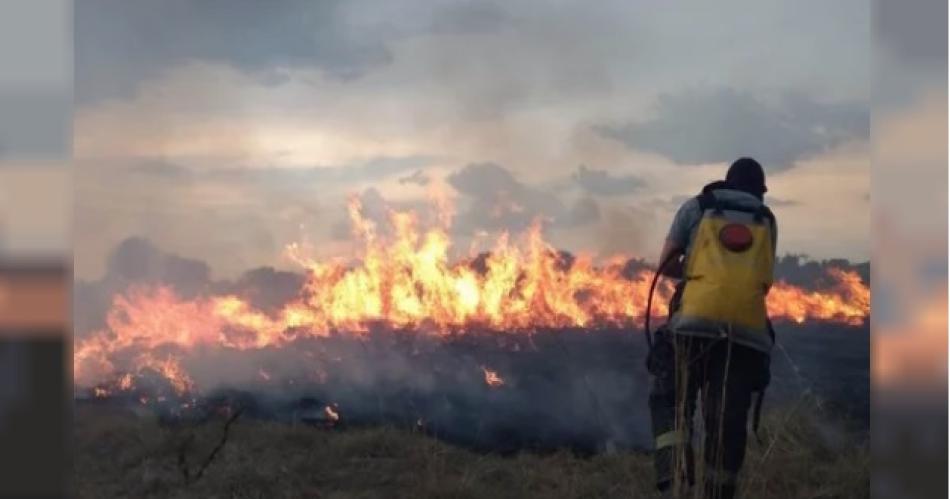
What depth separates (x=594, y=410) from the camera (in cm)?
611

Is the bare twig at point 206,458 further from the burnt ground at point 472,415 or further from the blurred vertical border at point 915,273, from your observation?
the blurred vertical border at point 915,273

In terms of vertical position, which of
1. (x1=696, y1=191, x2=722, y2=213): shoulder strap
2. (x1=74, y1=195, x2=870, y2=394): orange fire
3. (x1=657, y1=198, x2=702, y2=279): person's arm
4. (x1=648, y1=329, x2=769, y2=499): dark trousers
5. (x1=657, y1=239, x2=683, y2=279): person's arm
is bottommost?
(x1=648, y1=329, x2=769, y2=499): dark trousers

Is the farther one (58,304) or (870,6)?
(870,6)

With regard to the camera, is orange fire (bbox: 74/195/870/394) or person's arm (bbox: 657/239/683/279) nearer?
person's arm (bbox: 657/239/683/279)

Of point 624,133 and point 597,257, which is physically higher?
point 624,133

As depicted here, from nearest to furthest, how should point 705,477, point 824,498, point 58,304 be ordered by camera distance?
1. point 58,304
2. point 705,477
3. point 824,498

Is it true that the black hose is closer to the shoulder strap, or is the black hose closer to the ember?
the shoulder strap

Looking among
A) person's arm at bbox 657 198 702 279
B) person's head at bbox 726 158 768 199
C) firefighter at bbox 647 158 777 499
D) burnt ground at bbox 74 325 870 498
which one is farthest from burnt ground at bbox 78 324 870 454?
person's head at bbox 726 158 768 199

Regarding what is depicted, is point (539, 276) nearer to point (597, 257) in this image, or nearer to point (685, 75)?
point (597, 257)

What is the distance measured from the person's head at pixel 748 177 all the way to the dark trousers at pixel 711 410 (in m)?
0.77

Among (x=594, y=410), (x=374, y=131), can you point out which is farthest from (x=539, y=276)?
(x=374, y=131)

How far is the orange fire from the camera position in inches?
237

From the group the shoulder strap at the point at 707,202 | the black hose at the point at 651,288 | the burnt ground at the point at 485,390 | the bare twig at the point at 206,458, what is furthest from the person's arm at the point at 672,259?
the bare twig at the point at 206,458

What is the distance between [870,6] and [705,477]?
2.54 metres
